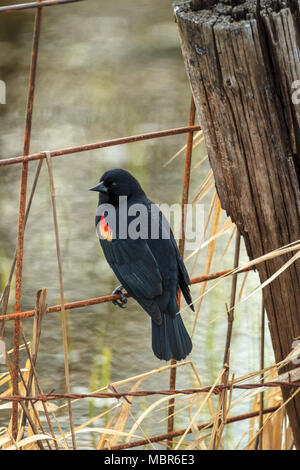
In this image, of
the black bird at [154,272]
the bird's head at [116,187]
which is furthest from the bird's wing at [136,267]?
the bird's head at [116,187]

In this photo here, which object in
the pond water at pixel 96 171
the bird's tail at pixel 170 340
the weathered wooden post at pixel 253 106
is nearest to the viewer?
the weathered wooden post at pixel 253 106

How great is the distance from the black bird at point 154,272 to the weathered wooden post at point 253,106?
18.5 inches

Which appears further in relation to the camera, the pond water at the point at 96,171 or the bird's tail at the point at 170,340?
the pond water at the point at 96,171

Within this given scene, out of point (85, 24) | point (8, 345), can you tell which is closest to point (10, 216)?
point (8, 345)

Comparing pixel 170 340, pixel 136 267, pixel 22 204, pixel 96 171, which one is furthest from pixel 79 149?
pixel 96 171

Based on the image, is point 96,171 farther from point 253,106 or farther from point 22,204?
point 253,106

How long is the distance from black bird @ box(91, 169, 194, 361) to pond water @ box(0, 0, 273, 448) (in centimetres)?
22

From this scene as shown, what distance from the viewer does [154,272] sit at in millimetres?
2248

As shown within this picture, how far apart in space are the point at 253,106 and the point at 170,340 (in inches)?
32.5

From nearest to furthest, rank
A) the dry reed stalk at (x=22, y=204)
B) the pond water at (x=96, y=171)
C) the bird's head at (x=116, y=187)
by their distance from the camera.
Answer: the dry reed stalk at (x=22, y=204)
the bird's head at (x=116, y=187)
the pond water at (x=96, y=171)

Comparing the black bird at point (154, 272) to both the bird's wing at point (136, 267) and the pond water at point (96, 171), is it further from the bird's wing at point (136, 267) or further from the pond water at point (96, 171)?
the pond water at point (96, 171)

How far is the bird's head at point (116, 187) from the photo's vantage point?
2.53 m

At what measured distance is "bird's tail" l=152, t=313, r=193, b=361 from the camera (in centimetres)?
220

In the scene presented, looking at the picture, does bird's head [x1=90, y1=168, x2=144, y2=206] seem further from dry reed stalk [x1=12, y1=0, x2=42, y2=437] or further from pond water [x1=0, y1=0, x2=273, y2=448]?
pond water [x1=0, y1=0, x2=273, y2=448]
